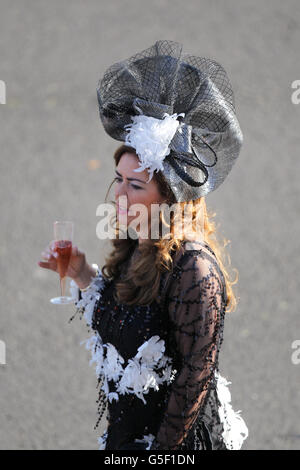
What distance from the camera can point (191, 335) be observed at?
2.21 meters

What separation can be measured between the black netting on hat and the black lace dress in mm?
288

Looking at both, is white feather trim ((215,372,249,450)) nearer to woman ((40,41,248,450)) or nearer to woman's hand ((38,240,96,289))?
woman ((40,41,248,450))

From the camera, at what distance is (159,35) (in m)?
7.88

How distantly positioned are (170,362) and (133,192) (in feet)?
2.30

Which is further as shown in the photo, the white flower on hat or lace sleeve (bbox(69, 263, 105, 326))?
lace sleeve (bbox(69, 263, 105, 326))

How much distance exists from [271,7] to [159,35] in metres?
1.90

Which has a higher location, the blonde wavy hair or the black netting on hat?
the black netting on hat

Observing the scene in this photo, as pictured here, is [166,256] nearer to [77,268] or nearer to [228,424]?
[77,268]

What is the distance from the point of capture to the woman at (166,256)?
2.24 meters

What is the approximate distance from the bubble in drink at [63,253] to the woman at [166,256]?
1.34 feet

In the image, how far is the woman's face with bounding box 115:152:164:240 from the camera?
7.62 ft

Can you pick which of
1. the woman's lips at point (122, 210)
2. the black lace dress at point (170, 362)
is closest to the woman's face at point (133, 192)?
the woman's lips at point (122, 210)

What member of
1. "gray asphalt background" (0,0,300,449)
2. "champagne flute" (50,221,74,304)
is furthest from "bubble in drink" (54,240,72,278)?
"gray asphalt background" (0,0,300,449)
